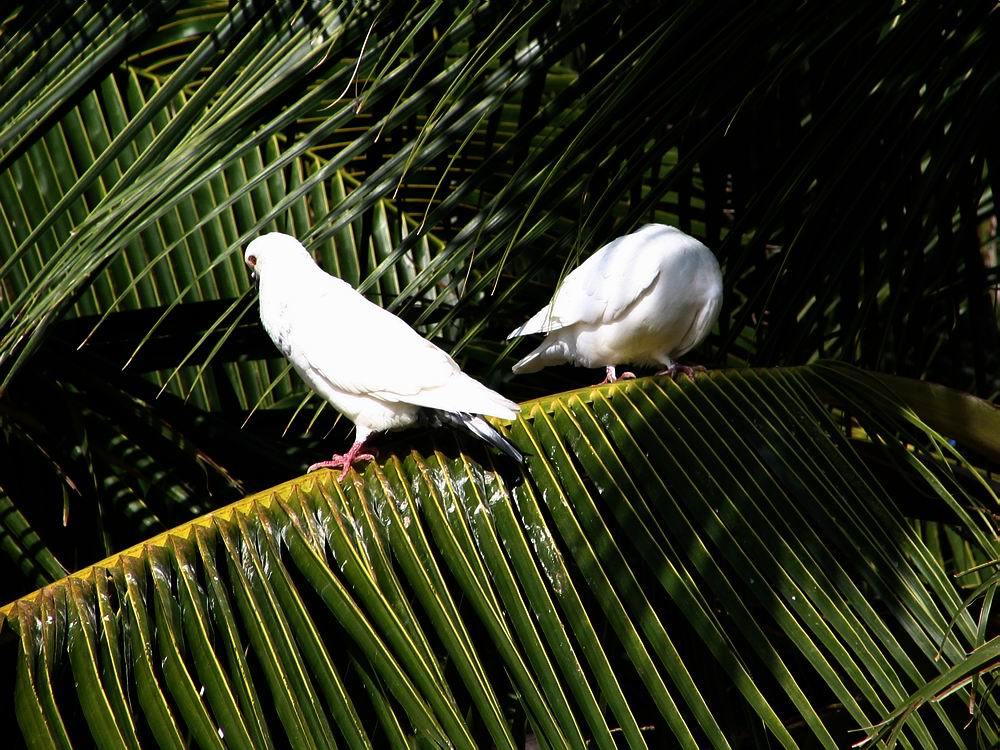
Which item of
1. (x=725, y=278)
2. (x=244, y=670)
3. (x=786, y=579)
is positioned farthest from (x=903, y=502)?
(x=244, y=670)

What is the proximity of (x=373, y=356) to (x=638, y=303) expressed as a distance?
0.92 metres

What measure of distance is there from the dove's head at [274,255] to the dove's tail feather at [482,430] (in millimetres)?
851

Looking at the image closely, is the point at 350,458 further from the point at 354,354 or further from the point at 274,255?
the point at 274,255

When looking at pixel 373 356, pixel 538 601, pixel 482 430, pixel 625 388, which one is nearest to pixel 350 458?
pixel 373 356

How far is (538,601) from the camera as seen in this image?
5.50ft

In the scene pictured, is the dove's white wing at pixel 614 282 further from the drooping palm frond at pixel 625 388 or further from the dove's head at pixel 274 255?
the dove's head at pixel 274 255

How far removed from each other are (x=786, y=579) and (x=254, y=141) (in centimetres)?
113

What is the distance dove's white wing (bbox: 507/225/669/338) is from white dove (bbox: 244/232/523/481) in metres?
0.60

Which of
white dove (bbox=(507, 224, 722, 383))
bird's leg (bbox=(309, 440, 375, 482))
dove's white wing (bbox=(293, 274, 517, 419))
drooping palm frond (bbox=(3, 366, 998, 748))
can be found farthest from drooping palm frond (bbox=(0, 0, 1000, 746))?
white dove (bbox=(507, 224, 722, 383))

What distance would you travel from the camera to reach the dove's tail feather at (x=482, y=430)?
6.50 feet

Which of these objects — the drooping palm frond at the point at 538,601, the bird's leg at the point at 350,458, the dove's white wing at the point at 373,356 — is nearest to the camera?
the drooping palm frond at the point at 538,601

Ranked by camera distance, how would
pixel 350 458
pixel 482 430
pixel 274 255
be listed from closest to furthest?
pixel 482 430 → pixel 350 458 → pixel 274 255

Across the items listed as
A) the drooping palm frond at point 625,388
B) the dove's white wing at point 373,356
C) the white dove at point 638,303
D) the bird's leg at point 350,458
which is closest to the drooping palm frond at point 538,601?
the drooping palm frond at point 625,388

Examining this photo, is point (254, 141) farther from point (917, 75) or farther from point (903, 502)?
point (903, 502)
